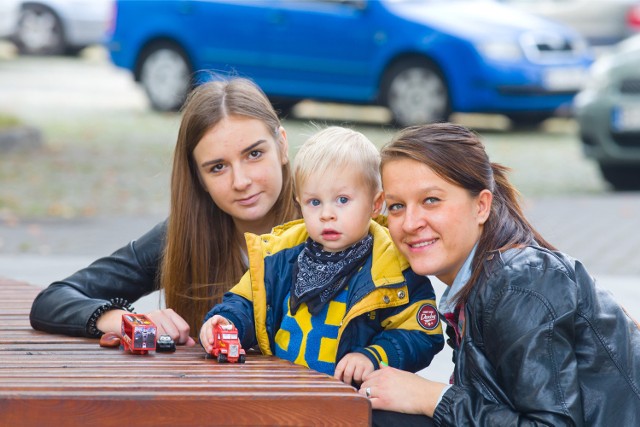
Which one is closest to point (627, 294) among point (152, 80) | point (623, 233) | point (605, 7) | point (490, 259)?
point (623, 233)

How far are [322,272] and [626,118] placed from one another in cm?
695

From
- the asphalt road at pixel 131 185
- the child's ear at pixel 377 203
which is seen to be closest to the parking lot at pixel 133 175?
the asphalt road at pixel 131 185

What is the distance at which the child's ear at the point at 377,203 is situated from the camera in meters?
3.31

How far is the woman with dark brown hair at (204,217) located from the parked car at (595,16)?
1492cm

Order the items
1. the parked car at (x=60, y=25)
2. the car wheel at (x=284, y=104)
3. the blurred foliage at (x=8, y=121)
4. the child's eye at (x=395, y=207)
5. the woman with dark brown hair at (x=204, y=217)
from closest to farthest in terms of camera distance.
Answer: the child's eye at (x=395, y=207) < the woman with dark brown hair at (x=204, y=217) < the blurred foliage at (x=8, y=121) < the car wheel at (x=284, y=104) < the parked car at (x=60, y=25)

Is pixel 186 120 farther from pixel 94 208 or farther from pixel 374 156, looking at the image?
pixel 94 208

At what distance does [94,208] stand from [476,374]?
265 inches

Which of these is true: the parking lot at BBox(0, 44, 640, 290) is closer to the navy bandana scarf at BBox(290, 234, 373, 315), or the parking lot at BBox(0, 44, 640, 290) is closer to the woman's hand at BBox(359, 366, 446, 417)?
the navy bandana scarf at BBox(290, 234, 373, 315)

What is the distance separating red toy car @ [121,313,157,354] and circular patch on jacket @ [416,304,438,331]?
0.67 m

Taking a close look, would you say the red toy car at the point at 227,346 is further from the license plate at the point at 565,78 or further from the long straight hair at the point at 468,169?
the license plate at the point at 565,78

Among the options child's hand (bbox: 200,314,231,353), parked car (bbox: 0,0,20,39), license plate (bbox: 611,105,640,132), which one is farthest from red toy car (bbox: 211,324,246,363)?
parked car (bbox: 0,0,20,39)

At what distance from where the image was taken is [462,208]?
3010 mm

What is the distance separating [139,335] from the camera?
311 centimetres

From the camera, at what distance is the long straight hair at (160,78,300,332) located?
12.2 feet
